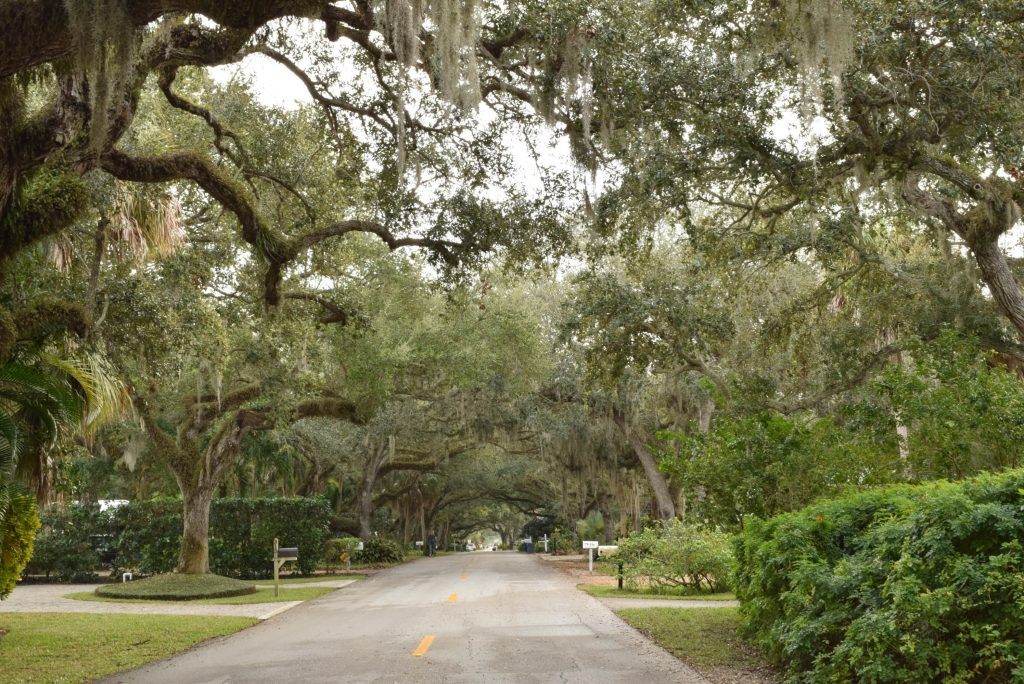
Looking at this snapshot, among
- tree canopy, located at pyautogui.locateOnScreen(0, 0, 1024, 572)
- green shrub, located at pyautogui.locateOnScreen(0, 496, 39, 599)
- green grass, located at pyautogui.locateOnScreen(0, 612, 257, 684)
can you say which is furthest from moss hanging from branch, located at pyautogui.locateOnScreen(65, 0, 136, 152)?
green shrub, located at pyautogui.locateOnScreen(0, 496, 39, 599)

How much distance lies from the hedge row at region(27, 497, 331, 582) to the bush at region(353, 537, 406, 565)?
890cm

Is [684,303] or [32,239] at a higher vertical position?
[684,303]

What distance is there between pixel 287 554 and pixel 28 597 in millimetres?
5827

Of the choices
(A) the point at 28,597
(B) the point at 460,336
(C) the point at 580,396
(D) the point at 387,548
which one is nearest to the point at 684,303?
(B) the point at 460,336

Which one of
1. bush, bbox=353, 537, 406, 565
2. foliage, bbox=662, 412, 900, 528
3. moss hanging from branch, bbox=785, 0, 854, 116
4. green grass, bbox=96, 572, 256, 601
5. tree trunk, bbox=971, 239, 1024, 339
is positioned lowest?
bush, bbox=353, 537, 406, 565

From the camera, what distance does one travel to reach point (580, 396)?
27.8m

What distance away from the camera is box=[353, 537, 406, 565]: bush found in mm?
35125

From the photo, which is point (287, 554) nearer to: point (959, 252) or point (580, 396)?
point (580, 396)

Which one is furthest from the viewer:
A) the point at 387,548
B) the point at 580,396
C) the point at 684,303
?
the point at 387,548

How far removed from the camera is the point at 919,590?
554 centimetres

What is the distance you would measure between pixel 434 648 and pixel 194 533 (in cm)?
1280

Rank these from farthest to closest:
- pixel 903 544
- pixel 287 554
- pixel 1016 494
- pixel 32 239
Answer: pixel 287 554 < pixel 32 239 < pixel 903 544 < pixel 1016 494

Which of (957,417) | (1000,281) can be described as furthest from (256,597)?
(1000,281)

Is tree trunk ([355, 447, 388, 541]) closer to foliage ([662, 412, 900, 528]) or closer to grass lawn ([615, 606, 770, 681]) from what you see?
grass lawn ([615, 606, 770, 681])
